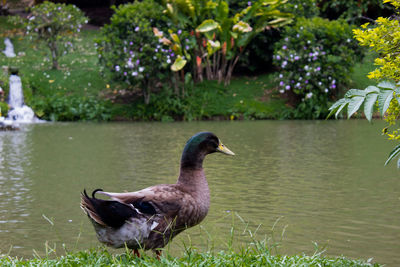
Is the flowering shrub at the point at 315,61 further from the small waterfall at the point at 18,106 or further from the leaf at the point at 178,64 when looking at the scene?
the small waterfall at the point at 18,106

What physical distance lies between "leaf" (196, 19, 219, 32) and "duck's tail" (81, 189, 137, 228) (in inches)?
596

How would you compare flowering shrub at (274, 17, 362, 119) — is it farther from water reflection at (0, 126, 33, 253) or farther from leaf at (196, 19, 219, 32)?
water reflection at (0, 126, 33, 253)

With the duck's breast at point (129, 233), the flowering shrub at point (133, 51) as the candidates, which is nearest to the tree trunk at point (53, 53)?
the flowering shrub at point (133, 51)

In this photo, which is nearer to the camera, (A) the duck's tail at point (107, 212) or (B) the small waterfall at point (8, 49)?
(A) the duck's tail at point (107, 212)

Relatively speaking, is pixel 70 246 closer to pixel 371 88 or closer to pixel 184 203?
pixel 184 203

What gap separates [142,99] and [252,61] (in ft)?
15.5

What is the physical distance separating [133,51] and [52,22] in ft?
12.5

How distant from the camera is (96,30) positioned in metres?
29.9

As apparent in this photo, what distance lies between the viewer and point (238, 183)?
8.59m

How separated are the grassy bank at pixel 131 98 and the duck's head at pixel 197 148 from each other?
45.8ft

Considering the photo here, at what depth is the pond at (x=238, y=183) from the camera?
5.62 metres

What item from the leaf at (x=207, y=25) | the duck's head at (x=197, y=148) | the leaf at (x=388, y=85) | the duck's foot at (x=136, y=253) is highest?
the leaf at (x=207, y=25)

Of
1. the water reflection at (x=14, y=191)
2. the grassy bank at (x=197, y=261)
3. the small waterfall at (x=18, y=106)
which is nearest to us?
the grassy bank at (x=197, y=261)

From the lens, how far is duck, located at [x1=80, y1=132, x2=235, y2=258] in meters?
4.08
